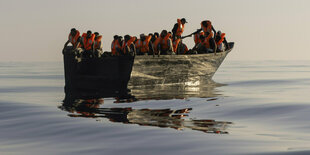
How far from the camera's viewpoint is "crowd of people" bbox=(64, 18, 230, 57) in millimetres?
22781

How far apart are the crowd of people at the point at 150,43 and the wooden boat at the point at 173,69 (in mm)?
424

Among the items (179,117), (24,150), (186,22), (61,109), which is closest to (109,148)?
(24,150)

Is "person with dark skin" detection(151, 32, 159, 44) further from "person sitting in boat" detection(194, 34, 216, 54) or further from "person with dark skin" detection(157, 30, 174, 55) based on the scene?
"person sitting in boat" detection(194, 34, 216, 54)

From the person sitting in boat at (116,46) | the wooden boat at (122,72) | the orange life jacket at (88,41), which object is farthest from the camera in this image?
the orange life jacket at (88,41)

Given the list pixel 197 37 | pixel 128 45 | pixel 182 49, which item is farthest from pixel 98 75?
pixel 197 37

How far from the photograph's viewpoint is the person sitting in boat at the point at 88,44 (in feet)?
75.0

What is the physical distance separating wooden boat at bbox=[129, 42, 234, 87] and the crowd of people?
1.39 ft

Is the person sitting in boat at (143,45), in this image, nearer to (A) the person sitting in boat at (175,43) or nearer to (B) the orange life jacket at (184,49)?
(A) the person sitting in boat at (175,43)

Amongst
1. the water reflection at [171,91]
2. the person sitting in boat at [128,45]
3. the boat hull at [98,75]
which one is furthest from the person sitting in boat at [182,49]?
the boat hull at [98,75]

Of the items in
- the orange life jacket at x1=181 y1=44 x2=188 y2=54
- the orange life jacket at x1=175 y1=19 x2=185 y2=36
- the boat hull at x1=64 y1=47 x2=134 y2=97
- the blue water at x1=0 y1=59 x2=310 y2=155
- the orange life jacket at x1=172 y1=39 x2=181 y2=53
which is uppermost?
the orange life jacket at x1=175 y1=19 x2=185 y2=36

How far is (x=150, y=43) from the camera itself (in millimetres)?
23062

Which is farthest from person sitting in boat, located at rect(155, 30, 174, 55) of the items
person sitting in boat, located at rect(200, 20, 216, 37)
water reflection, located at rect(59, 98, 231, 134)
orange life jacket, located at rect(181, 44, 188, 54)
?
water reflection, located at rect(59, 98, 231, 134)

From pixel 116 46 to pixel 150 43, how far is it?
1.49 meters

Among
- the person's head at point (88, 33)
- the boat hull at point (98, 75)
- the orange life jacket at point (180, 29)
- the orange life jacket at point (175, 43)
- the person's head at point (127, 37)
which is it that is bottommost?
the boat hull at point (98, 75)
